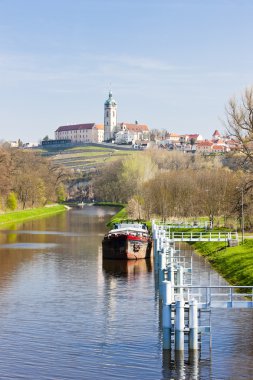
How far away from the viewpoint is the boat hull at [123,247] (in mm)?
65500

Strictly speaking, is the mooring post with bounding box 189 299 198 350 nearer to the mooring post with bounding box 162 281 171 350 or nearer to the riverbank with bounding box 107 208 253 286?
A: the mooring post with bounding box 162 281 171 350

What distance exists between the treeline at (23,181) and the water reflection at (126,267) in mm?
57017

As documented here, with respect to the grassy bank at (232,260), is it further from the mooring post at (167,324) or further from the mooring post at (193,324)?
the mooring post at (193,324)

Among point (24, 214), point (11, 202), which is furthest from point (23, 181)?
point (24, 214)

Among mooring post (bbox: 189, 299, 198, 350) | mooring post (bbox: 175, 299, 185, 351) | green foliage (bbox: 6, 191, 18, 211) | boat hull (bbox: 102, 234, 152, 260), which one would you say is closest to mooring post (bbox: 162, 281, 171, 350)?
mooring post (bbox: 175, 299, 185, 351)

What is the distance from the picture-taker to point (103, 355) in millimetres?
30172

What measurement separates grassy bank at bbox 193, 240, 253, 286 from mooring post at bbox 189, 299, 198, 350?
14.6 m

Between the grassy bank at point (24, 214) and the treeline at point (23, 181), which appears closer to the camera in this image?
the grassy bank at point (24, 214)

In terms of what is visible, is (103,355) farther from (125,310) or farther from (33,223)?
(33,223)

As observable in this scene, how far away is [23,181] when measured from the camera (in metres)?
141

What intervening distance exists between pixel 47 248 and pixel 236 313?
3880 centimetres

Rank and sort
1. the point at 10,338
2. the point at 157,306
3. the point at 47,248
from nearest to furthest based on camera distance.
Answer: the point at 10,338, the point at 157,306, the point at 47,248

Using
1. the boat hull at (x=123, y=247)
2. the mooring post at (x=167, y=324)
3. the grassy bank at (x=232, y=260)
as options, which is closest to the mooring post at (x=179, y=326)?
the mooring post at (x=167, y=324)

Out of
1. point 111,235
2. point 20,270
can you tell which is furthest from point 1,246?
point 20,270
